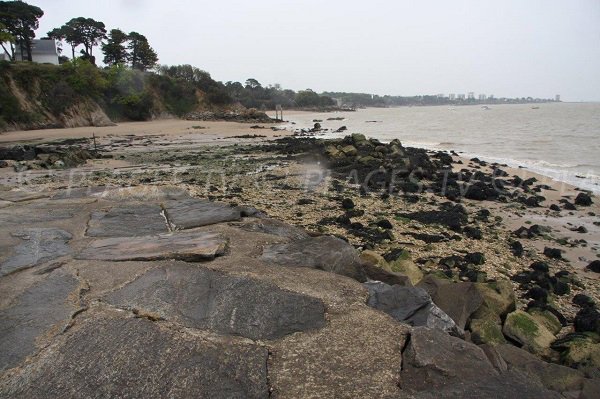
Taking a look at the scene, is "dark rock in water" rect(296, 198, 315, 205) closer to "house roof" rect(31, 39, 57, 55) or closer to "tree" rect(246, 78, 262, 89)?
"house roof" rect(31, 39, 57, 55)

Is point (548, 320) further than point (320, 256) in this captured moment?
Yes

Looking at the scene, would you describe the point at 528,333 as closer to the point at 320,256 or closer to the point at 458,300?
the point at 458,300

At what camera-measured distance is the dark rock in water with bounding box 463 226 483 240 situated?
8963 mm

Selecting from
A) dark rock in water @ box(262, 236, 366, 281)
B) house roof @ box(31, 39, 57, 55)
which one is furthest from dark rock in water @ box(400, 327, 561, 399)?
house roof @ box(31, 39, 57, 55)

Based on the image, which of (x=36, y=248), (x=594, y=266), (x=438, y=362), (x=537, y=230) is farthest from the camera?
(x=537, y=230)

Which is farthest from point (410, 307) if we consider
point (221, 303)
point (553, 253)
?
point (553, 253)

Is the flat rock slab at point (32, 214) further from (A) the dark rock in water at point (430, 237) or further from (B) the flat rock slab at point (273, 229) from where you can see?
(A) the dark rock in water at point (430, 237)

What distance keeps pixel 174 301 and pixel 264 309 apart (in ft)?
2.31

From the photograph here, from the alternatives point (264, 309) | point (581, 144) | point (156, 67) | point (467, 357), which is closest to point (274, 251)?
point (264, 309)

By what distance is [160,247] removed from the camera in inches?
172

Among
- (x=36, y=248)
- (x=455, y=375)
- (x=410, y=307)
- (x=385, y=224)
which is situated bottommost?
(x=385, y=224)

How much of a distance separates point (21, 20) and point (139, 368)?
6858cm

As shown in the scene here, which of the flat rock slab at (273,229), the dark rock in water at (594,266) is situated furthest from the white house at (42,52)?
the dark rock in water at (594,266)

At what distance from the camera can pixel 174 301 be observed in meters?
3.26
